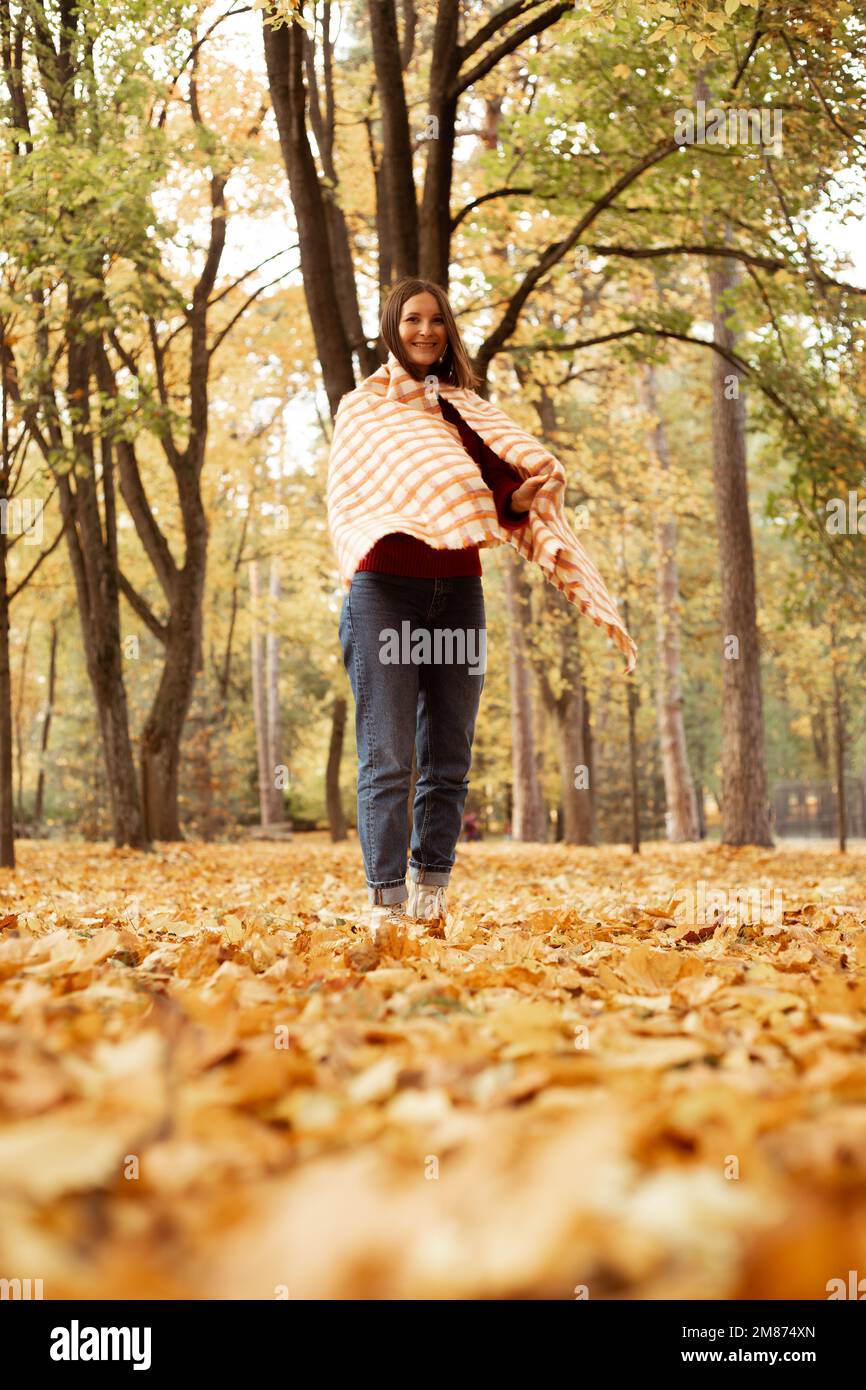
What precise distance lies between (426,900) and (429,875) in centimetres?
9

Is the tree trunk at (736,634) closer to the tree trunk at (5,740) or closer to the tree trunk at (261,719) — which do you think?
the tree trunk at (5,740)

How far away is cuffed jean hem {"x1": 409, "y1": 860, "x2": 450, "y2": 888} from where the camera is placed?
4.25 metres

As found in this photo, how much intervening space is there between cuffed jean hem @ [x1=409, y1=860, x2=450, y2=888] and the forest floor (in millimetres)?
1309

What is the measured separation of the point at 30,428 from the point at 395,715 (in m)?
5.90

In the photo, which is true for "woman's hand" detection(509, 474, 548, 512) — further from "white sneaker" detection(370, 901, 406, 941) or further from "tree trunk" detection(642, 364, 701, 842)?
"tree trunk" detection(642, 364, 701, 842)

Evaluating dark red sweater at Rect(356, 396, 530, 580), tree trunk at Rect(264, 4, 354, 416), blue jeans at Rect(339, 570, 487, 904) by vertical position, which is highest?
tree trunk at Rect(264, 4, 354, 416)

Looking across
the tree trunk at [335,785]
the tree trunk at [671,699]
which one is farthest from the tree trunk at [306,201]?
the tree trunk at [335,785]

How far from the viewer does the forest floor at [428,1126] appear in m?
1.16

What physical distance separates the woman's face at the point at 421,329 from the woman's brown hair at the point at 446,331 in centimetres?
1

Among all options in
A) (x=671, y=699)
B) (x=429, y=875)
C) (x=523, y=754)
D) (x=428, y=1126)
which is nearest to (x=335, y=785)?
(x=523, y=754)

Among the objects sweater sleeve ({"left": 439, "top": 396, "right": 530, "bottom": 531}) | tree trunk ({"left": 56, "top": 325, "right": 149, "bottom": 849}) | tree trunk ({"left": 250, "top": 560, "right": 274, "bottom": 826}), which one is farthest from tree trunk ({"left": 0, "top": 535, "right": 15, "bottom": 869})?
tree trunk ({"left": 250, "top": 560, "right": 274, "bottom": 826})

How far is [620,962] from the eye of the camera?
286 cm

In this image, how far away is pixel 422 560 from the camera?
3.98 meters

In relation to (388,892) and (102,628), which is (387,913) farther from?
(102,628)
